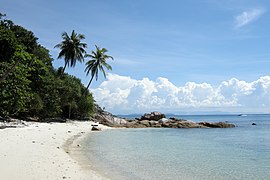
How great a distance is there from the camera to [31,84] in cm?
3684

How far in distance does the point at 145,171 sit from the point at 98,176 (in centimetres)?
275

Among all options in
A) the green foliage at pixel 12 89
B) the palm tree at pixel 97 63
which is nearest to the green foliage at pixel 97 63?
the palm tree at pixel 97 63

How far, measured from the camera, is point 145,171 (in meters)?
13.4

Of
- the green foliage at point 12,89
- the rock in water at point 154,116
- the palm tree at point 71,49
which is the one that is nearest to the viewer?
the green foliage at point 12,89

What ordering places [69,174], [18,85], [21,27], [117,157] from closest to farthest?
1. [69,174]
2. [117,157]
3. [18,85]
4. [21,27]

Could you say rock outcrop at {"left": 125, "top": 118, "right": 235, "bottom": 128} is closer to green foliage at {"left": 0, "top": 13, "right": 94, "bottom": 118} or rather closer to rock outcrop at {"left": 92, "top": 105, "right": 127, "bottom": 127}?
rock outcrop at {"left": 92, "top": 105, "right": 127, "bottom": 127}

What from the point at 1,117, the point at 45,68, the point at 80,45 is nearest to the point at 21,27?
the point at 45,68

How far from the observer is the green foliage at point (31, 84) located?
24.9m

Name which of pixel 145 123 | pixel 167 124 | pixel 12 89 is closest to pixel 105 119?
pixel 145 123

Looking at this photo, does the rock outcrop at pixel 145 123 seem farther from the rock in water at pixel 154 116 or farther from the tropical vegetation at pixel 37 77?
the tropical vegetation at pixel 37 77

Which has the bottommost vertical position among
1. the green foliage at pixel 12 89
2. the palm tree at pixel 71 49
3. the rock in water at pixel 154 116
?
the rock in water at pixel 154 116

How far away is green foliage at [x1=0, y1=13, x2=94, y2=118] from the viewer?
24891 millimetres

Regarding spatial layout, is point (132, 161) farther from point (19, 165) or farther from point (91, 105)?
point (91, 105)

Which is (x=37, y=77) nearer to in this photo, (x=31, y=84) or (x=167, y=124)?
(x=31, y=84)
